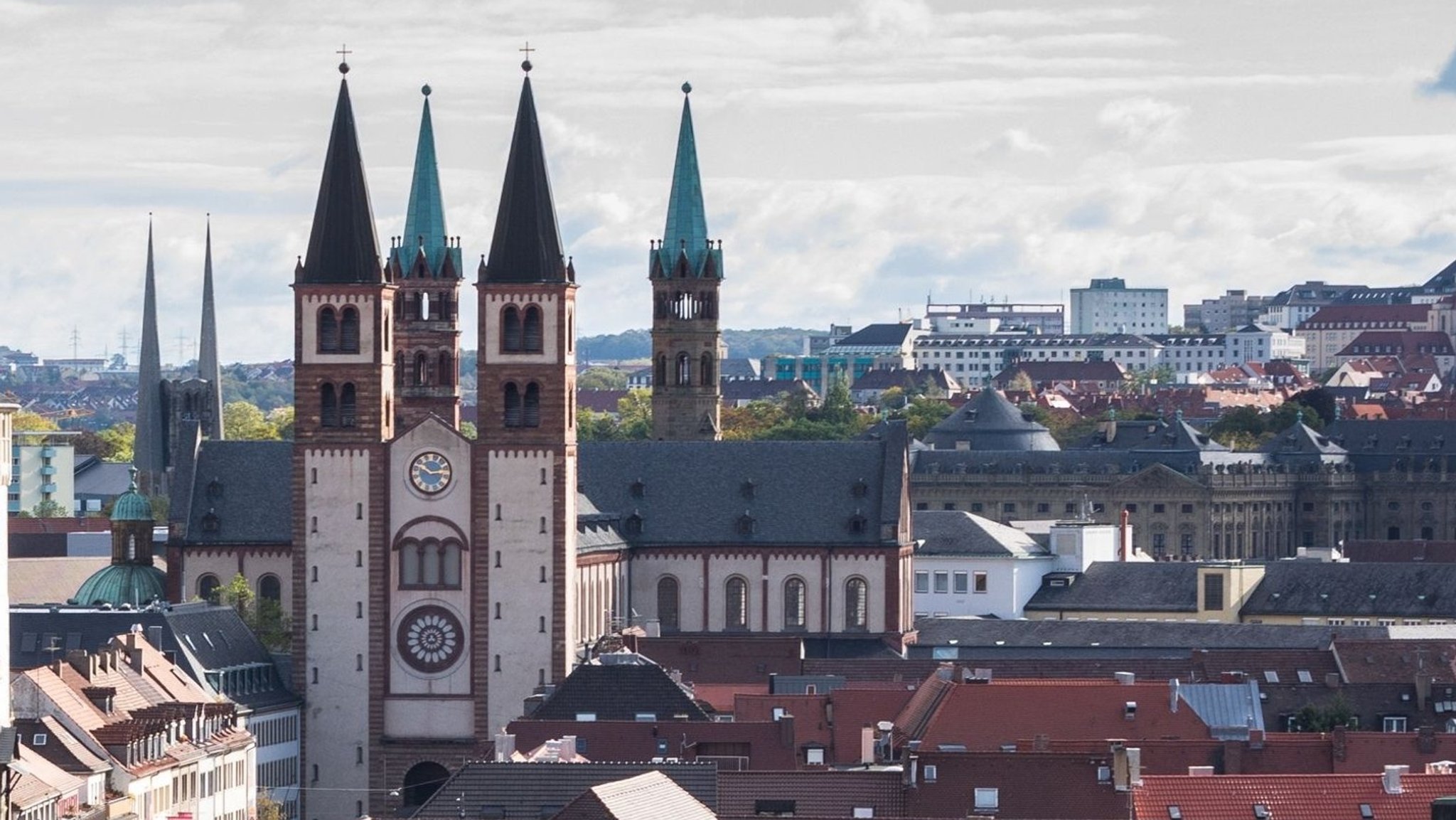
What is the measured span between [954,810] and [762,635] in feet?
183

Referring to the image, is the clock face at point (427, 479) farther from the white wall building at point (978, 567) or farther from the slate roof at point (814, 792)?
the slate roof at point (814, 792)

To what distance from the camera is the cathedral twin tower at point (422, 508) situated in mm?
151125

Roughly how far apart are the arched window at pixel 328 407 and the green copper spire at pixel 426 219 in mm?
27755

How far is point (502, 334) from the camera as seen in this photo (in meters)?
153

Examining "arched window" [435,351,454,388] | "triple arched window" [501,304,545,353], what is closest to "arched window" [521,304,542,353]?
"triple arched window" [501,304,545,353]

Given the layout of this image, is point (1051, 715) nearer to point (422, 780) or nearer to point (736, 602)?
point (422, 780)

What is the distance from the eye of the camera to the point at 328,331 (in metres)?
154

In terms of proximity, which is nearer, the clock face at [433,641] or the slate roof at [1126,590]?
the clock face at [433,641]

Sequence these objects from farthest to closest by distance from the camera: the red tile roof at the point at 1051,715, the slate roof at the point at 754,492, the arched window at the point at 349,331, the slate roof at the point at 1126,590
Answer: the slate roof at the point at 1126,590, the slate roof at the point at 754,492, the arched window at the point at 349,331, the red tile roof at the point at 1051,715

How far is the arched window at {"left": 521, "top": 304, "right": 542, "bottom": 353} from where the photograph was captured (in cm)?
15262

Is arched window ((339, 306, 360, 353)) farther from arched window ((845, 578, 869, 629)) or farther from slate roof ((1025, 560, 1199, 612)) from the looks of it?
slate roof ((1025, 560, 1199, 612))

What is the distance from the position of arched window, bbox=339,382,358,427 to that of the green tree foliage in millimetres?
7878

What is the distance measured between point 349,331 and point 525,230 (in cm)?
669

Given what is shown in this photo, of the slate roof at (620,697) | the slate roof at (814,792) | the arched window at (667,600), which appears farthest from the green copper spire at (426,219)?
the slate roof at (814,792)
